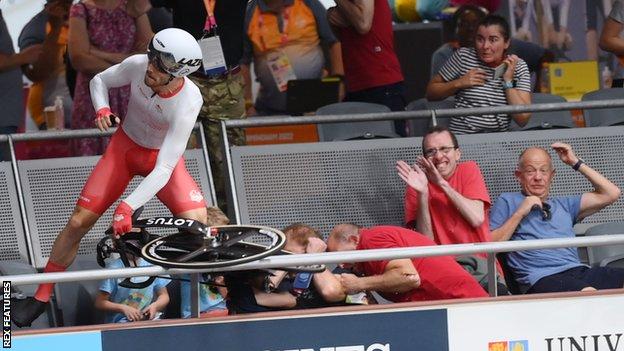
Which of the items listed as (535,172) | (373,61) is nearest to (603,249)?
(535,172)

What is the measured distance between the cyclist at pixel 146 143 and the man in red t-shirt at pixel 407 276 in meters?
0.92

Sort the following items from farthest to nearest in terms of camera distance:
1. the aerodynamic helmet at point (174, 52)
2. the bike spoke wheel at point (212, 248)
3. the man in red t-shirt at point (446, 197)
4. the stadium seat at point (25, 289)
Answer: the man in red t-shirt at point (446, 197), the stadium seat at point (25, 289), the aerodynamic helmet at point (174, 52), the bike spoke wheel at point (212, 248)

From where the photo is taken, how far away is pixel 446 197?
9109mm

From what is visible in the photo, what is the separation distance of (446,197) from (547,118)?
168 cm

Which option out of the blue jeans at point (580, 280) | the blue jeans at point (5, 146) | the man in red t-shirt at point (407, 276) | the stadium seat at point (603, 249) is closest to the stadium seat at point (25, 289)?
the blue jeans at point (5, 146)

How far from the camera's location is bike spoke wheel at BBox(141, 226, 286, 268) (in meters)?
7.40

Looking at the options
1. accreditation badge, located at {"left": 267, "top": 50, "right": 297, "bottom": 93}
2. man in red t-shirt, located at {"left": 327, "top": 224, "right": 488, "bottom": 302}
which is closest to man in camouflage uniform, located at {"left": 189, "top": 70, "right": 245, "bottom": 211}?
man in red t-shirt, located at {"left": 327, "top": 224, "right": 488, "bottom": 302}

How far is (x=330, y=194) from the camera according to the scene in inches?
385

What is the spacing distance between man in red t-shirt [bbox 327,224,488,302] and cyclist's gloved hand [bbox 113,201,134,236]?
45.7 inches

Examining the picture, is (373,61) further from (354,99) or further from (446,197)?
(446,197)

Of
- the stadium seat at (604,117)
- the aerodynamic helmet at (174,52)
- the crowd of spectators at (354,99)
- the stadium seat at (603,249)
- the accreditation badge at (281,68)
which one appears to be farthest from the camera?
the accreditation badge at (281,68)

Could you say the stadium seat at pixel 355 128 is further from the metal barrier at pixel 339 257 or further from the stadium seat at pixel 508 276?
the metal barrier at pixel 339 257

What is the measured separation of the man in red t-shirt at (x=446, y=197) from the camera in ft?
29.5

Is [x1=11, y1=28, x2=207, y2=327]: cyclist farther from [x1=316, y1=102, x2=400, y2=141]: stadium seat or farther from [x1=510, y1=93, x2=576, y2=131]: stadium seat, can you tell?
[x1=510, y1=93, x2=576, y2=131]: stadium seat
